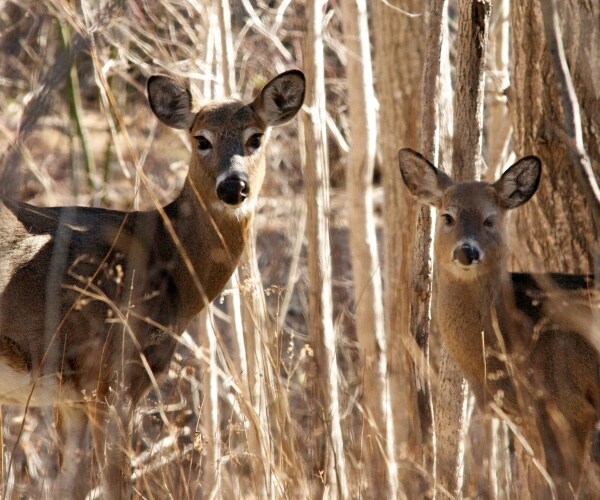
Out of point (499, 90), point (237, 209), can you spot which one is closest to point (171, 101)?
point (237, 209)

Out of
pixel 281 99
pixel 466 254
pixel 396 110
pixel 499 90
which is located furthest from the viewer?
pixel 499 90

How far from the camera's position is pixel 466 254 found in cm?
607

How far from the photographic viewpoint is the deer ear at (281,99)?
6.79 m

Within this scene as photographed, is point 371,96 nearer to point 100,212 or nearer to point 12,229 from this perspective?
point 100,212

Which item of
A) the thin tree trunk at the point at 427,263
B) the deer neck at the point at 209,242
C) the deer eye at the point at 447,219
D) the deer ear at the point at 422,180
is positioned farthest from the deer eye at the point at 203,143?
the deer eye at the point at 447,219

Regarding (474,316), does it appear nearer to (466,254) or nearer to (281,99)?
(466,254)

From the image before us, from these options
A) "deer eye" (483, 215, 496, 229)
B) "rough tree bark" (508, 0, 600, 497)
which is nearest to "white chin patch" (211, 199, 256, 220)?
"deer eye" (483, 215, 496, 229)

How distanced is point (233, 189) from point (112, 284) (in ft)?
2.91

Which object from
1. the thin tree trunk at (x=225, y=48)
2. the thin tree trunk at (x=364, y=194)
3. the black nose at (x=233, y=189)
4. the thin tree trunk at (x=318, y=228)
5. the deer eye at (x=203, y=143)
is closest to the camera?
the black nose at (x=233, y=189)

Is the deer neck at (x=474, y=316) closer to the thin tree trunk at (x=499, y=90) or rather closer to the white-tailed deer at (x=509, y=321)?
the white-tailed deer at (x=509, y=321)

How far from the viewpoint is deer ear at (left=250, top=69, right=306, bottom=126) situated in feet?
22.3

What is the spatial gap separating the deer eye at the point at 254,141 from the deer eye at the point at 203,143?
0.24 meters

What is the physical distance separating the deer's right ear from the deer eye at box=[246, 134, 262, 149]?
1.63ft

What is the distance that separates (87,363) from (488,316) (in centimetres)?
230
